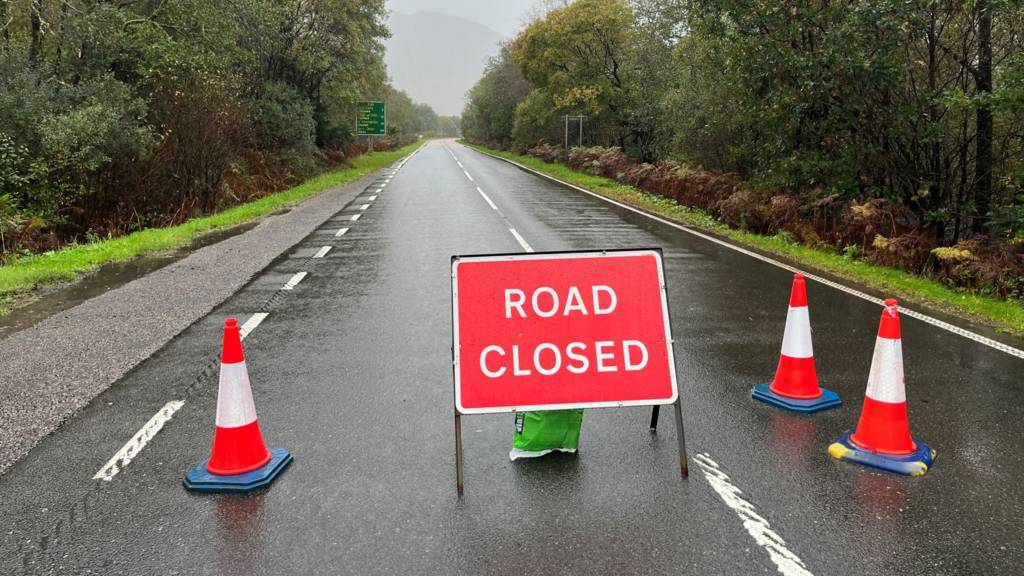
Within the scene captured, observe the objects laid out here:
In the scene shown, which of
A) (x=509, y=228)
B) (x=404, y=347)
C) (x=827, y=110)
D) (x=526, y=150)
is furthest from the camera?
(x=526, y=150)

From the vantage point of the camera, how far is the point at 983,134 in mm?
10891

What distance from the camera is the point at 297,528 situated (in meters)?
3.40

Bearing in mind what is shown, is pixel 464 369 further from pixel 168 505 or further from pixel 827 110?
pixel 827 110

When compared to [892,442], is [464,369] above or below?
above

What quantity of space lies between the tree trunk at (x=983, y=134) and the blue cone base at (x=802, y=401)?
727cm

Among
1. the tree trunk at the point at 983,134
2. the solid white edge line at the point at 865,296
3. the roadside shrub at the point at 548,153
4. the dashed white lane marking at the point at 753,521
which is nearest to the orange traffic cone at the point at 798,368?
the dashed white lane marking at the point at 753,521

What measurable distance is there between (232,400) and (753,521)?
112 inches

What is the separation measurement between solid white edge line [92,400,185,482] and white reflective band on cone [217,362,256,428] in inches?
24.3

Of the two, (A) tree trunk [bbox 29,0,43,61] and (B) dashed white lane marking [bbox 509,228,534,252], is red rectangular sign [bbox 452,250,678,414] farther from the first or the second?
(A) tree trunk [bbox 29,0,43,61]

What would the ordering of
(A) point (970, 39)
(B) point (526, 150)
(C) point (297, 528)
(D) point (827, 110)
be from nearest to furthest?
(C) point (297, 528), (A) point (970, 39), (D) point (827, 110), (B) point (526, 150)

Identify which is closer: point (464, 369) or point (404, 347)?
point (464, 369)

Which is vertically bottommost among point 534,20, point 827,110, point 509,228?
point 509,228

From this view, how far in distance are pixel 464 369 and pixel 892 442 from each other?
8.19 ft

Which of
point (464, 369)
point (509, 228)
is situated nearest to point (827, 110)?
point (509, 228)
